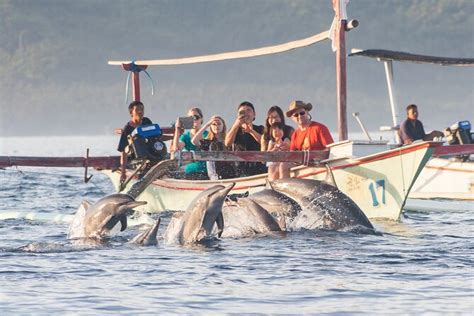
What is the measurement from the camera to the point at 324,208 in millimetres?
14500

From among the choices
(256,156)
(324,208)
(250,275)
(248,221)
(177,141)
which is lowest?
(250,275)

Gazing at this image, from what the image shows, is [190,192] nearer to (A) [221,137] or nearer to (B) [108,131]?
(A) [221,137]

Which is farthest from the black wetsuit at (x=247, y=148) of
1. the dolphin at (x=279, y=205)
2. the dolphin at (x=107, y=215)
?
the dolphin at (x=107, y=215)

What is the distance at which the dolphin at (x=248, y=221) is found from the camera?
47.3ft

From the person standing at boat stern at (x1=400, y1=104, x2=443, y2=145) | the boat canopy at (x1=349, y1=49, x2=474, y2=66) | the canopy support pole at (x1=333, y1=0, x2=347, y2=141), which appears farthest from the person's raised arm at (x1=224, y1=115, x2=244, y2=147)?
the boat canopy at (x1=349, y1=49, x2=474, y2=66)

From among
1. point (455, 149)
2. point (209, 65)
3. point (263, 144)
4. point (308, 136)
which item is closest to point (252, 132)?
point (263, 144)

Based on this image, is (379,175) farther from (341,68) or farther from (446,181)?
(446,181)

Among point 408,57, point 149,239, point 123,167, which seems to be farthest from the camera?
point 408,57

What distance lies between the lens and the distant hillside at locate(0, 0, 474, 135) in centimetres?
16062

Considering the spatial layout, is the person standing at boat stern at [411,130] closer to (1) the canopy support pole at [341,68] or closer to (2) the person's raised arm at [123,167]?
(1) the canopy support pole at [341,68]

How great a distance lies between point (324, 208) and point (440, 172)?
8.78 metres

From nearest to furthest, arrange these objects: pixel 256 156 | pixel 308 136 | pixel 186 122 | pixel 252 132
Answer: pixel 256 156 < pixel 308 136 < pixel 252 132 < pixel 186 122

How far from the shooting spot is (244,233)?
1436cm

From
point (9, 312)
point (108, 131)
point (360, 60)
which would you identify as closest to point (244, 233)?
point (9, 312)
